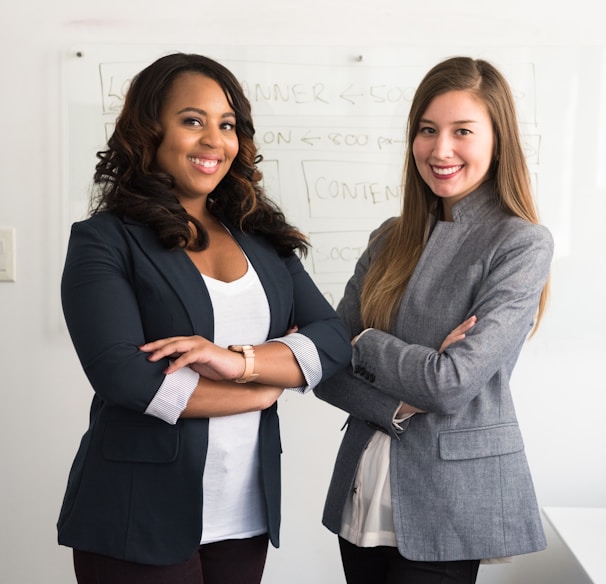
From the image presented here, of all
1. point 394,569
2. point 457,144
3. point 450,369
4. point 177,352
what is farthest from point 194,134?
point 394,569

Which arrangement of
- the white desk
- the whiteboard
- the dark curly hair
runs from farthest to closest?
the whiteboard → the white desk → the dark curly hair

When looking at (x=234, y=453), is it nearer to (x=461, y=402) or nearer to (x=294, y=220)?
(x=461, y=402)

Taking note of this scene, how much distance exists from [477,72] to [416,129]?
18 cm

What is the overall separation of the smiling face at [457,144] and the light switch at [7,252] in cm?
168

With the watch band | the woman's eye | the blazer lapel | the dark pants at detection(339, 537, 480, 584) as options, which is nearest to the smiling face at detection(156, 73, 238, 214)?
the woman's eye

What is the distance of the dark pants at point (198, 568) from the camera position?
56.4 inches

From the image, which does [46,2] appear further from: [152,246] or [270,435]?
[270,435]

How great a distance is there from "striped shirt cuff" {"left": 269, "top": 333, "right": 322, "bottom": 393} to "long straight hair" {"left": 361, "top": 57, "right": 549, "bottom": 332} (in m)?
0.24

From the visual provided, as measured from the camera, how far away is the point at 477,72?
174 centimetres

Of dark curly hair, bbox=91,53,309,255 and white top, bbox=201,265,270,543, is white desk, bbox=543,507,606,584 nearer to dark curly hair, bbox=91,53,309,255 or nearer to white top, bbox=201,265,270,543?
white top, bbox=201,265,270,543

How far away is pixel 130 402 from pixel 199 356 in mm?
144

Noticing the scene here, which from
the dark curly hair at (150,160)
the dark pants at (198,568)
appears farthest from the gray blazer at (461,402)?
the dark curly hair at (150,160)

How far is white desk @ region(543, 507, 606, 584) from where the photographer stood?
195 centimetres

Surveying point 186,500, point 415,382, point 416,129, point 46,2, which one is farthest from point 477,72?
A: point 46,2
